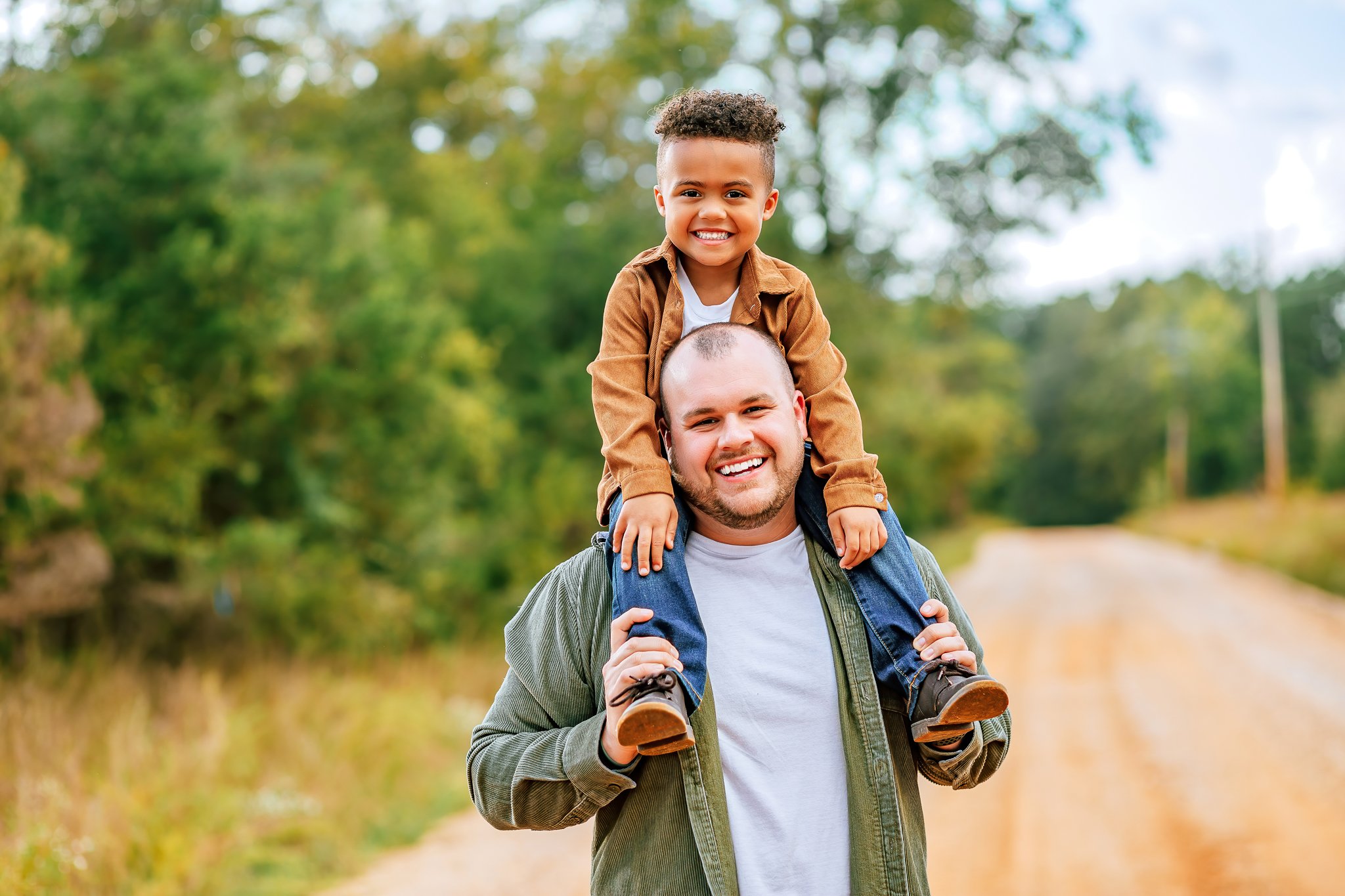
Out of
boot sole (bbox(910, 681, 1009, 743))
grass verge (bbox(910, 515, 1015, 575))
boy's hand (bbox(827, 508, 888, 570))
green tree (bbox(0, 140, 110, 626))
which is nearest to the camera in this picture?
boot sole (bbox(910, 681, 1009, 743))

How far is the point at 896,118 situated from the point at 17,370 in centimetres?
1489

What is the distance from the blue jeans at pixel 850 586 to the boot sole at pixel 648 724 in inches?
4.8

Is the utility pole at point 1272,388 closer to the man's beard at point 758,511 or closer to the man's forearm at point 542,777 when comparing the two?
the man's beard at point 758,511

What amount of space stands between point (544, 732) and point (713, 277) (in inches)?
43.8

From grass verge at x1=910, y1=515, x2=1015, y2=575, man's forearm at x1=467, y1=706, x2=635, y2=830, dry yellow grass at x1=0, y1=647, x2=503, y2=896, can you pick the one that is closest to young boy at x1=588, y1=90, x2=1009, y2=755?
man's forearm at x1=467, y1=706, x2=635, y2=830

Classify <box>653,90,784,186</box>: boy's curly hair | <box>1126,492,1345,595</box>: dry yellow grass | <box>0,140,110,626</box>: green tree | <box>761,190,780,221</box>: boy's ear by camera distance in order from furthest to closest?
<box>1126,492,1345,595</box>: dry yellow grass, <box>0,140,110,626</box>: green tree, <box>761,190,780,221</box>: boy's ear, <box>653,90,784,186</box>: boy's curly hair

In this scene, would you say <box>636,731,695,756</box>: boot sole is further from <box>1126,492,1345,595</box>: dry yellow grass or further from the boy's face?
<box>1126,492,1345,595</box>: dry yellow grass

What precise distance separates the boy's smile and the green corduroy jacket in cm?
72

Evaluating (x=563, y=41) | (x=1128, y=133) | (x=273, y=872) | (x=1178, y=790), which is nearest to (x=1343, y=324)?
(x=1128, y=133)

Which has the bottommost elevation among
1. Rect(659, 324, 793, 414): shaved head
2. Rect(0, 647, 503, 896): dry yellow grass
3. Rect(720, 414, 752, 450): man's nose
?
Rect(0, 647, 503, 896): dry yellow grass

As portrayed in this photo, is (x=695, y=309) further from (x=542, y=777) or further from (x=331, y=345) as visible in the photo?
(x=331, y=345)

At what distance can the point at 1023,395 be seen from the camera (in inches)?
2874

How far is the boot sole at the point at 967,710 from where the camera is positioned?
209cm

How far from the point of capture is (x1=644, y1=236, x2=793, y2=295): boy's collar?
257 cm
